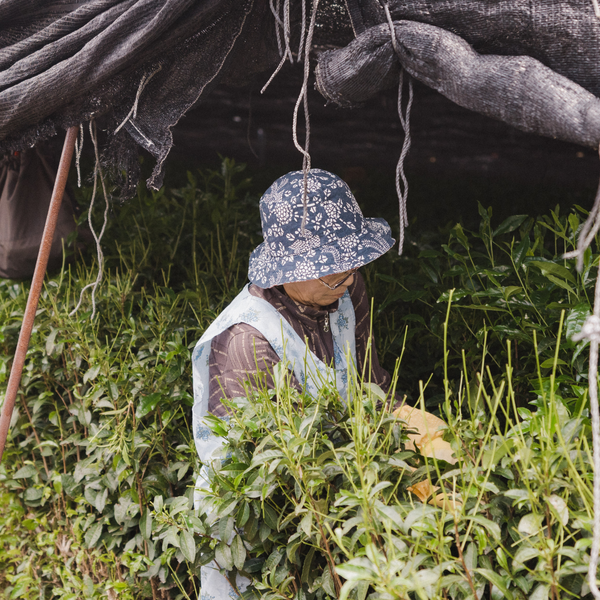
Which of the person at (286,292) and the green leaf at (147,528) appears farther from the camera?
the green leaf at (147,528)

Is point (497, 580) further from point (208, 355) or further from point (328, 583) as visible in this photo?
point (208, 355)

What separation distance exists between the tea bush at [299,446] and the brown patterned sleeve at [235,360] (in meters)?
0.21

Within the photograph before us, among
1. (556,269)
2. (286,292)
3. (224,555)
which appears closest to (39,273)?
(286,292)

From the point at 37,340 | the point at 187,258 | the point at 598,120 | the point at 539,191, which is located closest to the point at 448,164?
the point at 539,191

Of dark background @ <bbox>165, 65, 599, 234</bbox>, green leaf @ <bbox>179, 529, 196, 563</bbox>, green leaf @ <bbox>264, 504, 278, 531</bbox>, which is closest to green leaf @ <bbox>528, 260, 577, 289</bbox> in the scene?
green leaf @ <bbox>264, 504, 278, 531</bbox>

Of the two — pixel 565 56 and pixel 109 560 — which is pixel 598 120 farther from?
pixel 109 560

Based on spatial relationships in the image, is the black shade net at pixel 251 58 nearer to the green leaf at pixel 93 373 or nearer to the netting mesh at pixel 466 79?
the netting mesh at pixel 466 79

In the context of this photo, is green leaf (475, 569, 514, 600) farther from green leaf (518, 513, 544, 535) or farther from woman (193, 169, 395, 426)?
woman (193, 169, 395, 426)

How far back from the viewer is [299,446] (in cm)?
111

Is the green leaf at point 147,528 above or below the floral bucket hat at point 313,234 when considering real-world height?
below

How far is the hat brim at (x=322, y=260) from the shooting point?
1521 millimetres

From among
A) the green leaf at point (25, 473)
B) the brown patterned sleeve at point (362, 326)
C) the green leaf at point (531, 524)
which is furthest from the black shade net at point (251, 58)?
the green leaf at point (25, 473)

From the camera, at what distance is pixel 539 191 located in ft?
16.6

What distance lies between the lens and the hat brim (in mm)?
1521
